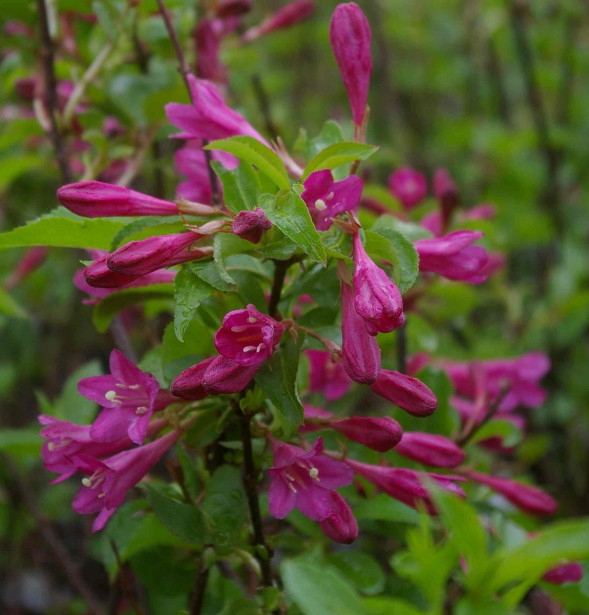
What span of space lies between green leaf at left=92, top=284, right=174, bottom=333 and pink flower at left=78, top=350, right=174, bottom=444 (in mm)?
93

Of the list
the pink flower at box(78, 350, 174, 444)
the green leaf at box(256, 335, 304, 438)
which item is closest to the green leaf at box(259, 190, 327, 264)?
the green leaf at box(256, 335, 304, 438)

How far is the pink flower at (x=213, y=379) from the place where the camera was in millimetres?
698

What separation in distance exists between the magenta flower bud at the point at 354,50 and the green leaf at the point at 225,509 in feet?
1.51

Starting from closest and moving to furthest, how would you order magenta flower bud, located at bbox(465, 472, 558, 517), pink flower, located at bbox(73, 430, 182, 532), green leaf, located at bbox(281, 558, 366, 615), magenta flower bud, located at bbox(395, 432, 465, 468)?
green leaf, located at bbox(281, 558, 366, 615), pink flower, located at bbox(73, 430, 182, 532), magenta flower bud, located at bbox(395, 432, 465, 468), magenta flower bud, located at bbox(465, 472, 558, 517)

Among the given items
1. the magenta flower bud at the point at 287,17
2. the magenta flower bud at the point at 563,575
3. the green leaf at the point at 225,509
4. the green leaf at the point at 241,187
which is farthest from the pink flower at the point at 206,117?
the magenta flower bud at the point at 287,17

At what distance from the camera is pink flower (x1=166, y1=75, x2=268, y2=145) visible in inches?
35.3

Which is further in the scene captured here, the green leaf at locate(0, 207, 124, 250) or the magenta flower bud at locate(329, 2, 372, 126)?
the magenta flower bud at locate(329, 2, 372, 126)

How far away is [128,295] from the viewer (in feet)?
2.99

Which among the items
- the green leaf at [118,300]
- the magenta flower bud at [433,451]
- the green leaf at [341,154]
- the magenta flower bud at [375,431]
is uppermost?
the green leaf at [341,154]

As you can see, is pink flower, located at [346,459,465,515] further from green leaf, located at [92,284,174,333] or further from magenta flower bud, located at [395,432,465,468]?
green leaf, located at [92,284,174,333]

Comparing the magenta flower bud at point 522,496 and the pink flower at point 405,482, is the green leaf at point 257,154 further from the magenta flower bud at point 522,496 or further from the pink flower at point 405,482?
the magenta flower bud at point 522,496

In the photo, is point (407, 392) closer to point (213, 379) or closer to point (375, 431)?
point (375, 431)

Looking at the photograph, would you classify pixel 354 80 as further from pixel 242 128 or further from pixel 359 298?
Answer: pixel 359 298

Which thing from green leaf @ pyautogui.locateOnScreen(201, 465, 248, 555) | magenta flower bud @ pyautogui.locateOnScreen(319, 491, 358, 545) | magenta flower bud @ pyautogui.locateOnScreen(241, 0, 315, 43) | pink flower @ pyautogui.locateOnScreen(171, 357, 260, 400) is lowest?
magenta flower bud @ pyautogui.locateOnScreen(319, 491, 358, 545)
